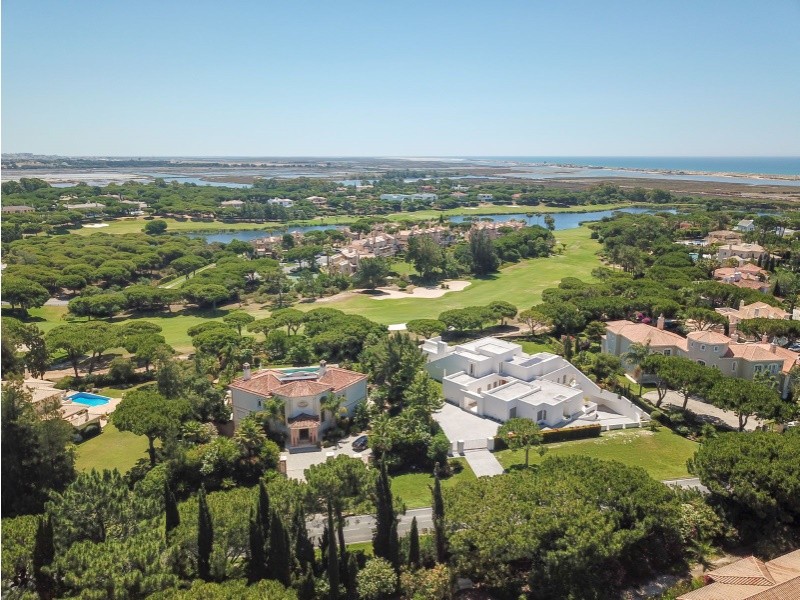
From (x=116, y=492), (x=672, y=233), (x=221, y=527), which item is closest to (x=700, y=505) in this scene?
(x=221, y=527)

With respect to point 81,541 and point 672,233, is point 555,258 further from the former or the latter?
point 81,541

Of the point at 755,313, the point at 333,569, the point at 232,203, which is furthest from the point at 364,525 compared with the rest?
the point at 232,203

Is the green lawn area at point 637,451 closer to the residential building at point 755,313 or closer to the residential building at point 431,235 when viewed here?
the residential building at point 755,313

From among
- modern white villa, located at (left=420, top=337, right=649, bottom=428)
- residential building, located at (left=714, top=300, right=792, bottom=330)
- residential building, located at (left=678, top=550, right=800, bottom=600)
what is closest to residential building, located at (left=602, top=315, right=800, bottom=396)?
residential building, located at (left=714, top=300, right=792, bottom=330)

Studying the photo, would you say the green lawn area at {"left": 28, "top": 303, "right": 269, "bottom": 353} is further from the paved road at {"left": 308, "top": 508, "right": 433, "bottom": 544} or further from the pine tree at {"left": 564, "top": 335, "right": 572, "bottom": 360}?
the paved road at {"left": 308, "top": 508, "right": 433, "bottom": 544}

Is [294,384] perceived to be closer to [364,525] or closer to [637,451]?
[364,525]
